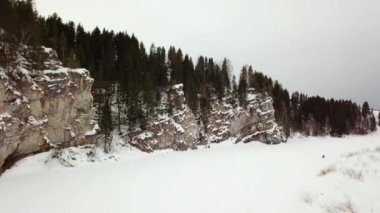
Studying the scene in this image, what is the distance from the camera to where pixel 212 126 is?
6862 cm

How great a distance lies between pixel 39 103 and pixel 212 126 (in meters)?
43.2

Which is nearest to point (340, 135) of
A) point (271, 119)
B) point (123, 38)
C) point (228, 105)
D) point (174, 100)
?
point (271, 119)

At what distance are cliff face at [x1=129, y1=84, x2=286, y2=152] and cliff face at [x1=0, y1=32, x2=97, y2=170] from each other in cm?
1224

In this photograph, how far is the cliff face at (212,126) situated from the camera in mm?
50719

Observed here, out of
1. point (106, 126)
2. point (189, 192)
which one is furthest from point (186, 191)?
point (106, 126)

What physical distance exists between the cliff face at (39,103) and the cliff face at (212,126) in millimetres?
12244

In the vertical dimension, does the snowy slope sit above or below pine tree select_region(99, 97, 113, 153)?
below

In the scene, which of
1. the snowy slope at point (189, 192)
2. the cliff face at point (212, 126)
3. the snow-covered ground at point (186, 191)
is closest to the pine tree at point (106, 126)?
the cliff face at point (212, 126)

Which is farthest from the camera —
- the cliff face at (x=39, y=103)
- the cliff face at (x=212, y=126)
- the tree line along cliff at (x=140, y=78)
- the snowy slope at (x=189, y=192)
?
the cliff face at (x=212, y=126)

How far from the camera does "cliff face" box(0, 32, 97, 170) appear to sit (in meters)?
26.8

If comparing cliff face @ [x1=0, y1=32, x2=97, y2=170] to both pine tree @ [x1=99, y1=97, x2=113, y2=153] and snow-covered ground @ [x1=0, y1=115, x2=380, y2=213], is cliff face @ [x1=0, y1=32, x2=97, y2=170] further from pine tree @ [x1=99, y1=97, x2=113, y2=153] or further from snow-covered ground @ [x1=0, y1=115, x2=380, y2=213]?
snow-covered ground @ [x1=0, y1=115, x2=380, y2=213]

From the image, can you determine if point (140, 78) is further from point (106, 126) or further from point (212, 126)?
point (212, 126)

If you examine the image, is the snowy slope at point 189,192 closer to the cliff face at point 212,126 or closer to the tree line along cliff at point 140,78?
the tree line along cliff at point 140,78

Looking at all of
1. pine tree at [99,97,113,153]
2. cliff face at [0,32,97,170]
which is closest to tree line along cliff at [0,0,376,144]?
pine tree at [99,97,113,153]
